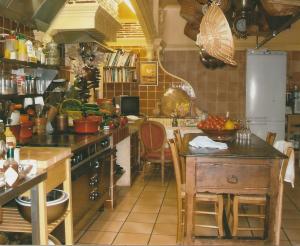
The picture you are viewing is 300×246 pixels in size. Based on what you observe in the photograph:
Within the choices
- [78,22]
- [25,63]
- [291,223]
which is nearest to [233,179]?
[291,223]

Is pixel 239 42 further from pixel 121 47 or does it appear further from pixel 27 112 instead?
pixel 27 112

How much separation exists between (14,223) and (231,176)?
1.62 m

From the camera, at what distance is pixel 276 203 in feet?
9.93

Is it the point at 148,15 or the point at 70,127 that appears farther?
the point at 148,15

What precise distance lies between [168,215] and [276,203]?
4.84ft

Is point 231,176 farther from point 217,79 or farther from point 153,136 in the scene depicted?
point 217,79

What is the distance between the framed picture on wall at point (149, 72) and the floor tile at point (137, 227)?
156 inches

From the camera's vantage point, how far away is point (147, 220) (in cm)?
405

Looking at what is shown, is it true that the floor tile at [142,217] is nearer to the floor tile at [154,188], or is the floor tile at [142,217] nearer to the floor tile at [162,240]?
the floor tile at [162,240]

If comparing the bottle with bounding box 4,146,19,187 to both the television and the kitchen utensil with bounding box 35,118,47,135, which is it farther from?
the television

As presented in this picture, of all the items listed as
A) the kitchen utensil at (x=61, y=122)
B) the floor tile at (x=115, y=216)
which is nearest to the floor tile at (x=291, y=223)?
the floor tile at (x=115, y=216)

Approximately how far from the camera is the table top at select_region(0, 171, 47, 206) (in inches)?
71.0

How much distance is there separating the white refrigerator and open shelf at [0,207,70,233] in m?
5.60

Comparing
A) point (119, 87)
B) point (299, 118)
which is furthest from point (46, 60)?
point (299, 118)
